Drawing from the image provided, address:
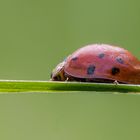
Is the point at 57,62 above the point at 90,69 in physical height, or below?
below

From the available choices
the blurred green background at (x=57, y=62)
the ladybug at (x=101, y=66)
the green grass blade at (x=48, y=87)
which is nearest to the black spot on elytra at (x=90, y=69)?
the ladybug at (x=101, y=66)

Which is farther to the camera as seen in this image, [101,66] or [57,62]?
[57,62]

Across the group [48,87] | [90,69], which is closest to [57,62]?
[90,69]

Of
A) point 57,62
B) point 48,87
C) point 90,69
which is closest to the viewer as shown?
point 48,87

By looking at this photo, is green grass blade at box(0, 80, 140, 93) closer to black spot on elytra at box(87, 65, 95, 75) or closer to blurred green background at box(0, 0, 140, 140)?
black spot on elytra at box(87, 65, 95, 75)

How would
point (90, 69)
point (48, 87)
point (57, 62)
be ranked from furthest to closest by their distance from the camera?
1. point (57, 62)
2. point (90, 69)
3. point (48, 87)

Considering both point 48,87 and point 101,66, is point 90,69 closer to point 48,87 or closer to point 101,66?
point 101,66
